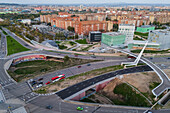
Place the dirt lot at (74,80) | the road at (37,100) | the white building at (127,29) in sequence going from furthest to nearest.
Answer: the white building at (127,29), the dirt lot at (74,80), the road at (37,100)

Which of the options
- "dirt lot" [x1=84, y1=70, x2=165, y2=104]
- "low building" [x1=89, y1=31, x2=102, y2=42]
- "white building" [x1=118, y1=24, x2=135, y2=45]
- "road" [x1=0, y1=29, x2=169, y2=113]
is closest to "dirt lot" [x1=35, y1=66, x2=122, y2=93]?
"road" [x1=0, y1=29, x2=169, y2=113]

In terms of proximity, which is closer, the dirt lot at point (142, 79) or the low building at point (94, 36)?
the dirt lot at point (142, 79)

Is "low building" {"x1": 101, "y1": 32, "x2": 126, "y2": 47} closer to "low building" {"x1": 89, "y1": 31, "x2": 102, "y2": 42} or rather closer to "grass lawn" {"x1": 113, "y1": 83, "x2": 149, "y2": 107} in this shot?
"low building" {"x1": 89, "y1": 31, "x2": 102, "y2": 42}

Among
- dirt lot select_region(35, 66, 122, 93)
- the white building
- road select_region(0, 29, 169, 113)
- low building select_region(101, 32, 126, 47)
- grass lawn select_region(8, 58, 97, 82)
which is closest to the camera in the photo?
road select_region(0, 29, 169, 113)

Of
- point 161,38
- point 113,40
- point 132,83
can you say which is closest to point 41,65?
point 132,83

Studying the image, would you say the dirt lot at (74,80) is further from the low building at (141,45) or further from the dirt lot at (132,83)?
the low building at (141,45)

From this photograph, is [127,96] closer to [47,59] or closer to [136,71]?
[136,71]

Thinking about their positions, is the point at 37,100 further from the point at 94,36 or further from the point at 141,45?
the point at 94,36

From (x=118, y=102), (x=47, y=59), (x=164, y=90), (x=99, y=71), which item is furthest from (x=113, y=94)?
(x=47, y=59)

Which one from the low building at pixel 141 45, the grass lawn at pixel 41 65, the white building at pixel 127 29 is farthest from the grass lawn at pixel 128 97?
the white building at pixel 127 29

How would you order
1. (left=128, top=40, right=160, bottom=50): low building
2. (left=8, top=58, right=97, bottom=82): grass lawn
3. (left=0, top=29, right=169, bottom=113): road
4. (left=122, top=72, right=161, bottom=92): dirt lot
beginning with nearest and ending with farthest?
1. (left=0, top=29, right=169, bottom=113): road
2. (left=122, top=72, right=161, bottom=92): dirt lot
3. (left=8, top=58, right=97, bottom=82): grass lawn
4. (left=128, top=40, right=160, bottom=50): low building
